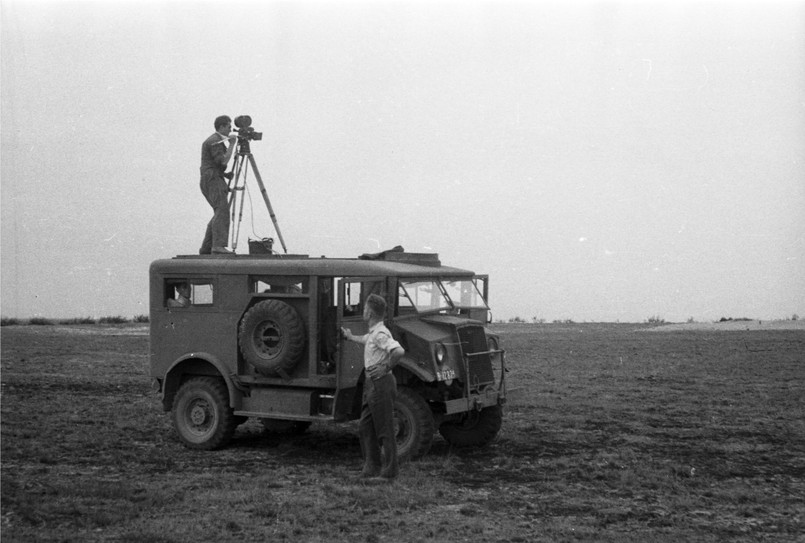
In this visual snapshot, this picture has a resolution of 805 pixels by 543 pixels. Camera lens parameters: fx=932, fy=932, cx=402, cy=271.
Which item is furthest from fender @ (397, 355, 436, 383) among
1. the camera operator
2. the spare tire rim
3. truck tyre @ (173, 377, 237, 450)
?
the camera operator

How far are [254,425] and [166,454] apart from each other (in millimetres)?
3205

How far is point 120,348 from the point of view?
31938 mm

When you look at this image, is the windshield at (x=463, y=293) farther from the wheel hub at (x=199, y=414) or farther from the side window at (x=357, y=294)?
the wheel hub at (x=199, y=414)

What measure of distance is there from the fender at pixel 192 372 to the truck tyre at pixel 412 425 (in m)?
2.38

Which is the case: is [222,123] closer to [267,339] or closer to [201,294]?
[201,294]

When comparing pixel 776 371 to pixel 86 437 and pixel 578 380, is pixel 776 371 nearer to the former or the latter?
pixel 578 380

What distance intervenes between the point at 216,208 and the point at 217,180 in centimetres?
43

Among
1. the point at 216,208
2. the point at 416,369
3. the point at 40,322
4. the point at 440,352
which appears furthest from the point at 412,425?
the point at 40,322

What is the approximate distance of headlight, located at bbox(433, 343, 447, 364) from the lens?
37.7ft

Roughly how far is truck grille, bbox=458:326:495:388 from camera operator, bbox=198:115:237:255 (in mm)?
4004

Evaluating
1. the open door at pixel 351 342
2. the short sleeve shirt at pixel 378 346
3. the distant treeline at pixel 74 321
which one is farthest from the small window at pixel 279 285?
the distant treeline at pixel 74 321

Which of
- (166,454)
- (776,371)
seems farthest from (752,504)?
(776,371)

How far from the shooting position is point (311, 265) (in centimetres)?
1206

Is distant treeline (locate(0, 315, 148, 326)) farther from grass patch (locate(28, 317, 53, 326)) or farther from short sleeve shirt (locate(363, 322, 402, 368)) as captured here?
short sleeve shirt (locate(363, 322, 402, 368))
